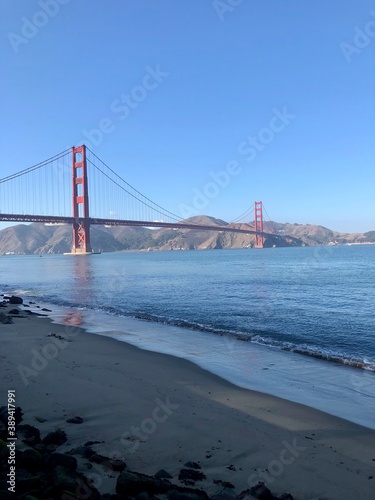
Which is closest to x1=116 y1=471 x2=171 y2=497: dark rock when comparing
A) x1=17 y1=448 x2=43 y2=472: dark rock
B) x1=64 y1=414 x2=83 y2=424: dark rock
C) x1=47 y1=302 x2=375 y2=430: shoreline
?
x1=17 y1=448 x2=43 y2=472: dark rock

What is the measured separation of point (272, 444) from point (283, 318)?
28.8 ft

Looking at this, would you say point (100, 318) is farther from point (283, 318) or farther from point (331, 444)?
point (331, 444)

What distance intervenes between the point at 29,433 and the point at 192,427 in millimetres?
1521

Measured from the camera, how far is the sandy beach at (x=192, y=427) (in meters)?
3.18

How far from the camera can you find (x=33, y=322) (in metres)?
11.2

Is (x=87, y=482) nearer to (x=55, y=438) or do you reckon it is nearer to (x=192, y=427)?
(x=55, y=438)

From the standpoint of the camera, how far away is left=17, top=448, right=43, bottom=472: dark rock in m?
2.91

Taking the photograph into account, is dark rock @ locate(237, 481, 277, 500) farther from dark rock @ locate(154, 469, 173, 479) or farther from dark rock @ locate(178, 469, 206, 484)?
dark rock @ locate(154, 469, 173, 479)

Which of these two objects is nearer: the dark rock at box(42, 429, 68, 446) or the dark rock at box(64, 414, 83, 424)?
the dark rock at box(42, 429, 68, 446)

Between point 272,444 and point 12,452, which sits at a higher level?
point 12,452

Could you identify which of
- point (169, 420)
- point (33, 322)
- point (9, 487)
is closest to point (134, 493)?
point (9, 487)

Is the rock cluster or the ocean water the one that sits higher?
the rock cluster

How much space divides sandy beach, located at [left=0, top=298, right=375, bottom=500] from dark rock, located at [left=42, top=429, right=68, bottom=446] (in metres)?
0.07

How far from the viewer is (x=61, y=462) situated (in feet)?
9.62
